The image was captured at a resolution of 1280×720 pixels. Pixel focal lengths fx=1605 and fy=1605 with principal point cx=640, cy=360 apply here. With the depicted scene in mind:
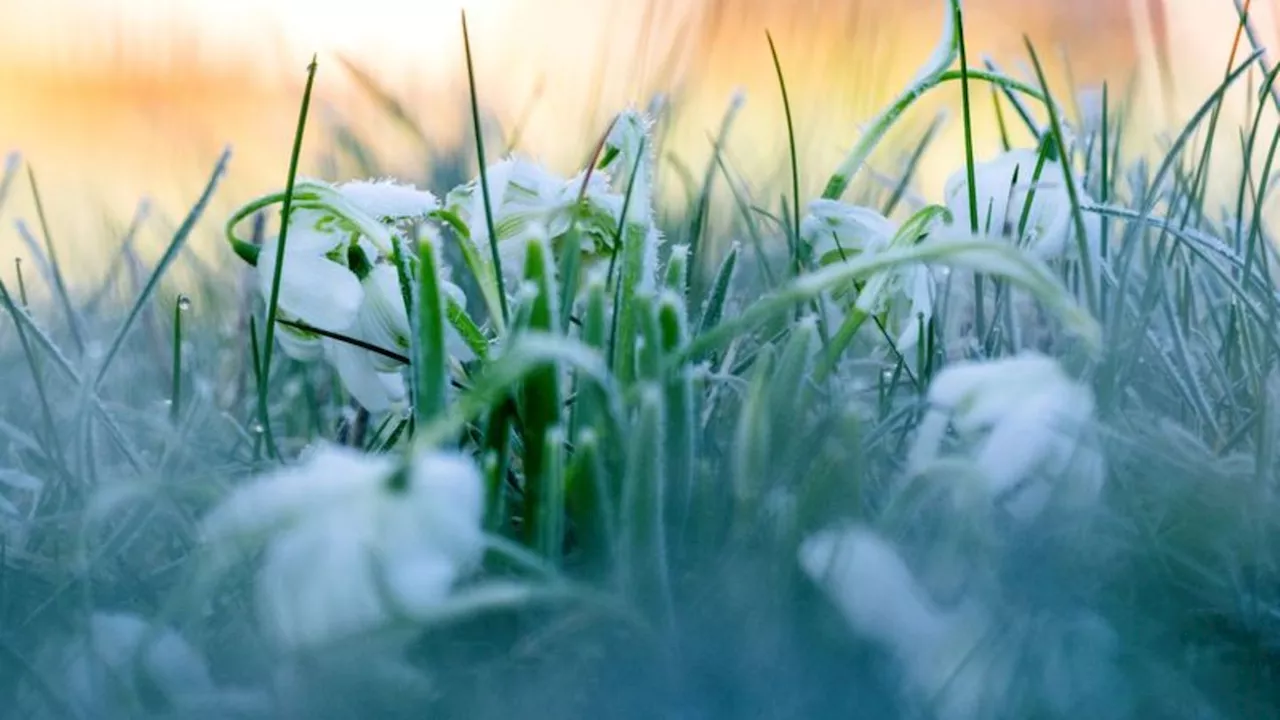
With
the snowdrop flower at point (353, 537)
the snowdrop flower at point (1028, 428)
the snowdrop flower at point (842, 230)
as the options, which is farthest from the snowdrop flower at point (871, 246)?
the snowdrop flower at point (353, 537)

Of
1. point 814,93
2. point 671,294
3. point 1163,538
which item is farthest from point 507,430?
point 814,93

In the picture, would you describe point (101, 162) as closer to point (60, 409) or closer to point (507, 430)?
point (60, 409)

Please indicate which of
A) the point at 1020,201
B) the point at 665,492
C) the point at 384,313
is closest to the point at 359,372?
the point at 384,313

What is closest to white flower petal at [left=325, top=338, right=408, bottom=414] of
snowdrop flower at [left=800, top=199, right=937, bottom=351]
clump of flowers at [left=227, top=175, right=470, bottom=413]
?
clump of flowers at [left=227, top=175, right=470, bottom=413]

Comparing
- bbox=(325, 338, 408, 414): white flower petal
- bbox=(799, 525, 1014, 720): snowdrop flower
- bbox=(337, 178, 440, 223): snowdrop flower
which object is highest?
bbox=(337, 178, 440, 223): snowdrop flower

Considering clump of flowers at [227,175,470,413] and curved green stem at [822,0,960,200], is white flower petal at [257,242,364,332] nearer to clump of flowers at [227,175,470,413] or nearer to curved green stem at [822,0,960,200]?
clump of flowers at [227,175,470,413]
